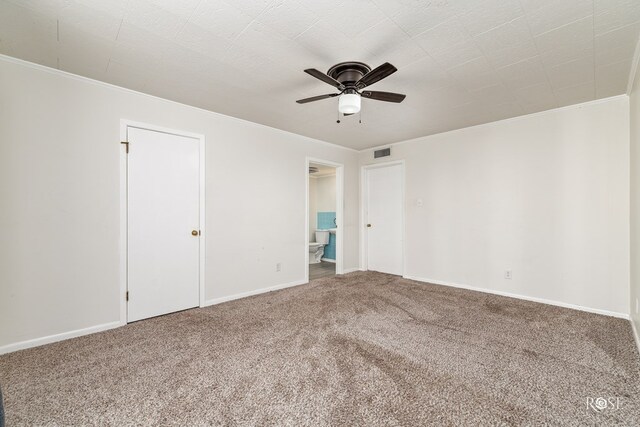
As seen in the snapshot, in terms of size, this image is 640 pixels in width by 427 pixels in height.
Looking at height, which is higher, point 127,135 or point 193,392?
point 127,135

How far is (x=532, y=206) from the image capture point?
3.66m

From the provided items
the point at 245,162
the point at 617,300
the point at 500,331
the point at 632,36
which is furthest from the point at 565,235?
the point at 245,162

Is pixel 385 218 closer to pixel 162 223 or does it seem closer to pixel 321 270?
pixel 321 270

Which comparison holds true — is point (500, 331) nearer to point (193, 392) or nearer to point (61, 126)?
point (193, 392)

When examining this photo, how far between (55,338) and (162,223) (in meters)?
1.33

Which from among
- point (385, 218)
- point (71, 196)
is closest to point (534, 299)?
point (385, 218)

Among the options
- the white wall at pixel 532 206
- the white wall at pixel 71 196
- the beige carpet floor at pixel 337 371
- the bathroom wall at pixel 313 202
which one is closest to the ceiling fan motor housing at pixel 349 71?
the white wall at pixel 71 196

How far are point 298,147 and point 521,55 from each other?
119 inches

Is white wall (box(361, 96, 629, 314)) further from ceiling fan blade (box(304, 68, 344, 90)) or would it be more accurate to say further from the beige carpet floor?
ceiling fan blade (box(304, 68, 344, 90))

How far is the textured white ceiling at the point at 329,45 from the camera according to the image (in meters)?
1.82

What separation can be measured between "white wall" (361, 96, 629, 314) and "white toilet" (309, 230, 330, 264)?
2.54m

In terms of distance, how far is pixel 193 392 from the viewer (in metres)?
1.82

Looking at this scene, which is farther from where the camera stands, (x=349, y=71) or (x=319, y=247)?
(x=319, y=247)

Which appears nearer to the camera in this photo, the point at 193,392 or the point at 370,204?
the point at 193,392
